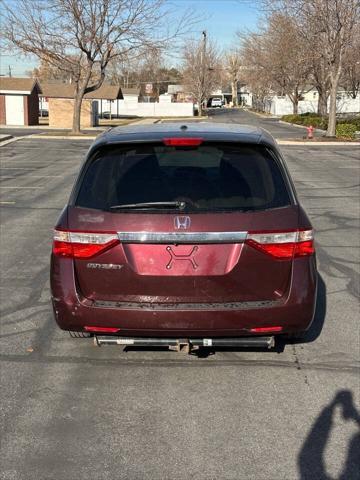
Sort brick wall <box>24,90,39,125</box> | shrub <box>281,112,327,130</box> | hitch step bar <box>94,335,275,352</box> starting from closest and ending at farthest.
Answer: hitch step bar <box>94,335,275,352</box>, shrub <box>281,112,327,130</box>, brick wall <box>24,90,39,125</box>

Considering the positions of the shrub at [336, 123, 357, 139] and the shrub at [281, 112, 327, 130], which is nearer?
the shrub at [336, 123, 357, 139]

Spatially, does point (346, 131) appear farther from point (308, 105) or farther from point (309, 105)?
point (308, 105)

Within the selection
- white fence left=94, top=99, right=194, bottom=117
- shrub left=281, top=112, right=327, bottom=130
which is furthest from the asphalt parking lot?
white fence left=94, top=99, right=194, bottom=117

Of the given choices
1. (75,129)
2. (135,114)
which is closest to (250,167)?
(75,129)

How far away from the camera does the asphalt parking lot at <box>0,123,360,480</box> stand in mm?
3000

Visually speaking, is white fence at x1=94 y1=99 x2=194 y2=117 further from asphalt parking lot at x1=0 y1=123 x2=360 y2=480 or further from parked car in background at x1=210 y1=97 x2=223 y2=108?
asphalt parking lot at x1=0 y1=123 x2=360 y2=480

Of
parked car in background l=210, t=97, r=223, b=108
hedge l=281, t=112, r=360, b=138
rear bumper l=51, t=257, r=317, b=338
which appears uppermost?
parked car in background l=210, t=97, r=223, b=108

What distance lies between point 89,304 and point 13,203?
27.2ft

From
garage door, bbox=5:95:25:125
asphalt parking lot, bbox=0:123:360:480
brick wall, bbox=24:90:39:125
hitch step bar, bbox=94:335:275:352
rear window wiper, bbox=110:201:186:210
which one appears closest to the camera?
asphalt parking lot, bbox=0:123:360:480

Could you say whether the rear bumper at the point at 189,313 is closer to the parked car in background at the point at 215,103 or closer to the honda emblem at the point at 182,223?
the honda emblem at the point at 182,223

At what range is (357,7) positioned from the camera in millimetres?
25031

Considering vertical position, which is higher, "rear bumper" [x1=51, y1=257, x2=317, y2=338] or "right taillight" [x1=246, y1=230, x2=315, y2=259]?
"right taillight" [x1=246, y1=230, x2=315, y2=259]

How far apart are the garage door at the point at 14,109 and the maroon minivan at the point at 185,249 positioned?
45984mm

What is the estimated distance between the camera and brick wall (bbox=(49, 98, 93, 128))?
4492 centimetres
